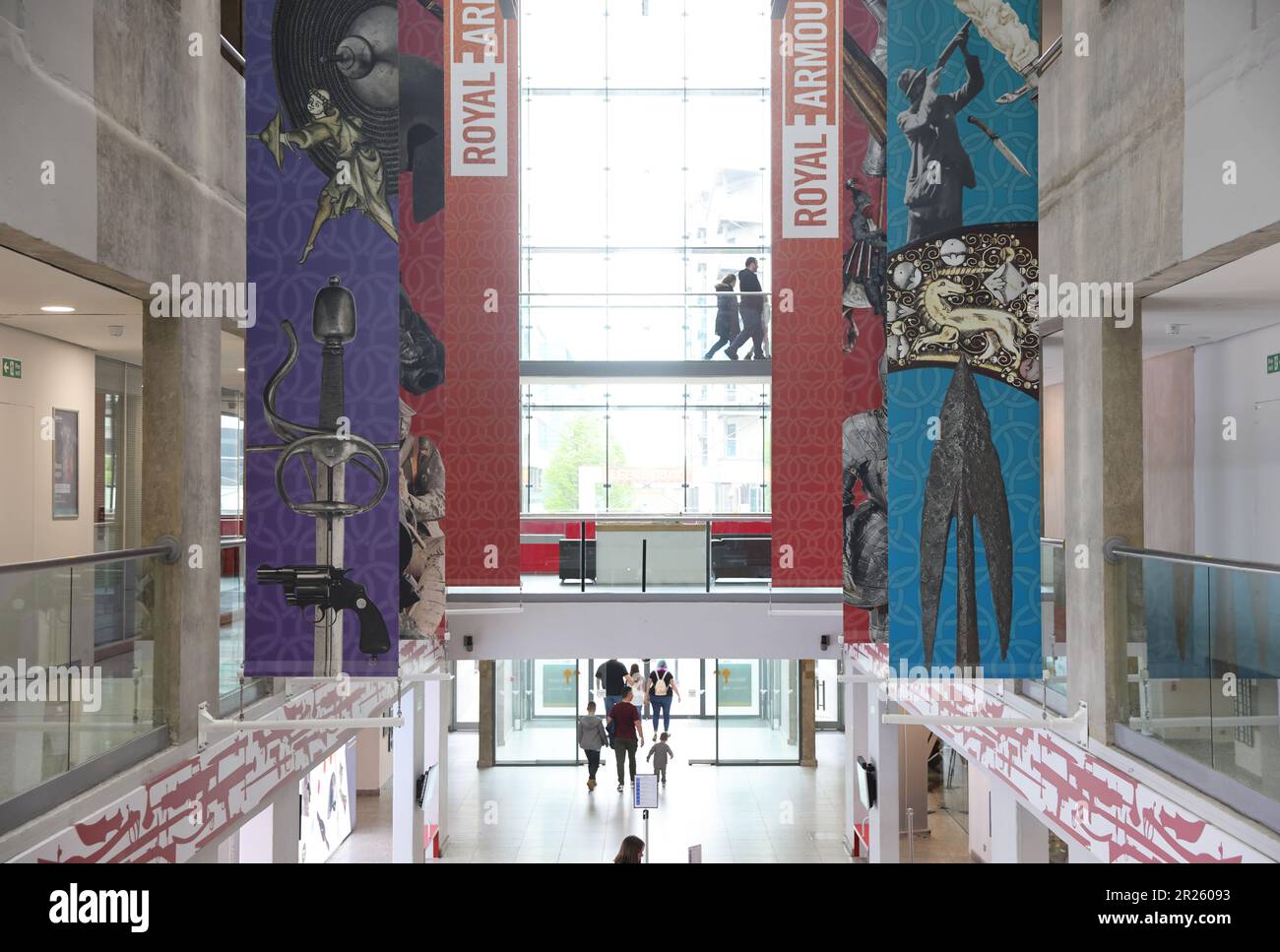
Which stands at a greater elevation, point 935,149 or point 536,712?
point 935,149

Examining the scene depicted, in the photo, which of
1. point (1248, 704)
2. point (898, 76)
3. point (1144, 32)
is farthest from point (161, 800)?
point (1144, 32)

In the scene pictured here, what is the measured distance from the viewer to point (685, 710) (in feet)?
67.6

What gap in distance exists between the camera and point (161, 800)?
215 inches

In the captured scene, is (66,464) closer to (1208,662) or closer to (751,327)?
(751,327)

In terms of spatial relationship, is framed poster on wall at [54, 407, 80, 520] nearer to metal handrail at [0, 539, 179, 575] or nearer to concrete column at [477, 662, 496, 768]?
→ metal handrail at [0, 539, 179, 575]

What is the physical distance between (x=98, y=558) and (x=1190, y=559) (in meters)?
5.66

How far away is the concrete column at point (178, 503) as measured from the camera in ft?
19.7

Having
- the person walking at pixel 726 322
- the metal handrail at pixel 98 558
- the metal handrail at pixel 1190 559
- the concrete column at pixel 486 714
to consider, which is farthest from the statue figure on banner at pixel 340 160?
the concrete column at pixel 486 714

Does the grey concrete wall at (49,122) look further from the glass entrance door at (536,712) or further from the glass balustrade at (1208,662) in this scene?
the glass entrance door at (536,712)

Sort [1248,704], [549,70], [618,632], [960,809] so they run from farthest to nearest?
[549,70] < [960,809] < [618,632] < [1248,704]

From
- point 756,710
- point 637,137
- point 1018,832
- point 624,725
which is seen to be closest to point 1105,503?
point 1018,832

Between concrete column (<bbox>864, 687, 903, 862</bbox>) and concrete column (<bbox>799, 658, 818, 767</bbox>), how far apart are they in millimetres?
5747
